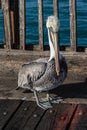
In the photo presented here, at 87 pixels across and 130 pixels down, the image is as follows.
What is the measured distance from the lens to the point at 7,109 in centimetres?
664

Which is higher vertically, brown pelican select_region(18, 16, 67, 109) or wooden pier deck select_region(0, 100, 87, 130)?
brown pelican select_region(18, 16, 67, 109)

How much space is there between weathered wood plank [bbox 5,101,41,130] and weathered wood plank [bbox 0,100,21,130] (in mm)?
53

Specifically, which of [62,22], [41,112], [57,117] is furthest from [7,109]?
[62,22]

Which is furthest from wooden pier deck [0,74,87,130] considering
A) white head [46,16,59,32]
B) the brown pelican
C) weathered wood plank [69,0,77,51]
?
white head [46,16,59,32]

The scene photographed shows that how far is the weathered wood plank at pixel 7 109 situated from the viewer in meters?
6.26

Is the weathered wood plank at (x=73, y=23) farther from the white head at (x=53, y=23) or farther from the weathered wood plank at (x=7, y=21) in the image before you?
the white head at (x=53, y=23)

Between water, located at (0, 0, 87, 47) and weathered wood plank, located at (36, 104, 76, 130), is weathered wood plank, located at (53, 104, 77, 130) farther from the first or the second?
water, located at (0, 0, 87, 47)

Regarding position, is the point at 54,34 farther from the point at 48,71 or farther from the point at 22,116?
the point at 22,116

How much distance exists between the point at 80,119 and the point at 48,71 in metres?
0.85

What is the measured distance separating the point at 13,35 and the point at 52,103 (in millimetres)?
1901

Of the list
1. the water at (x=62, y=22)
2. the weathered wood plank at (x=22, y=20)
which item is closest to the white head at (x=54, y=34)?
the weathered wood plank at (x=22, y=20)

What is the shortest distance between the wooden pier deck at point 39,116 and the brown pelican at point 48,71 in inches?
6.8

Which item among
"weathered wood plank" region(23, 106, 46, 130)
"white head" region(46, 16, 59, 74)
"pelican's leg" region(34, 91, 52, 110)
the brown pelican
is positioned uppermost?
"white head" region(46, 16, 59, 74)

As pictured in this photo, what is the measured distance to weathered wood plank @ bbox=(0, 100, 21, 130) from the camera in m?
6.26
